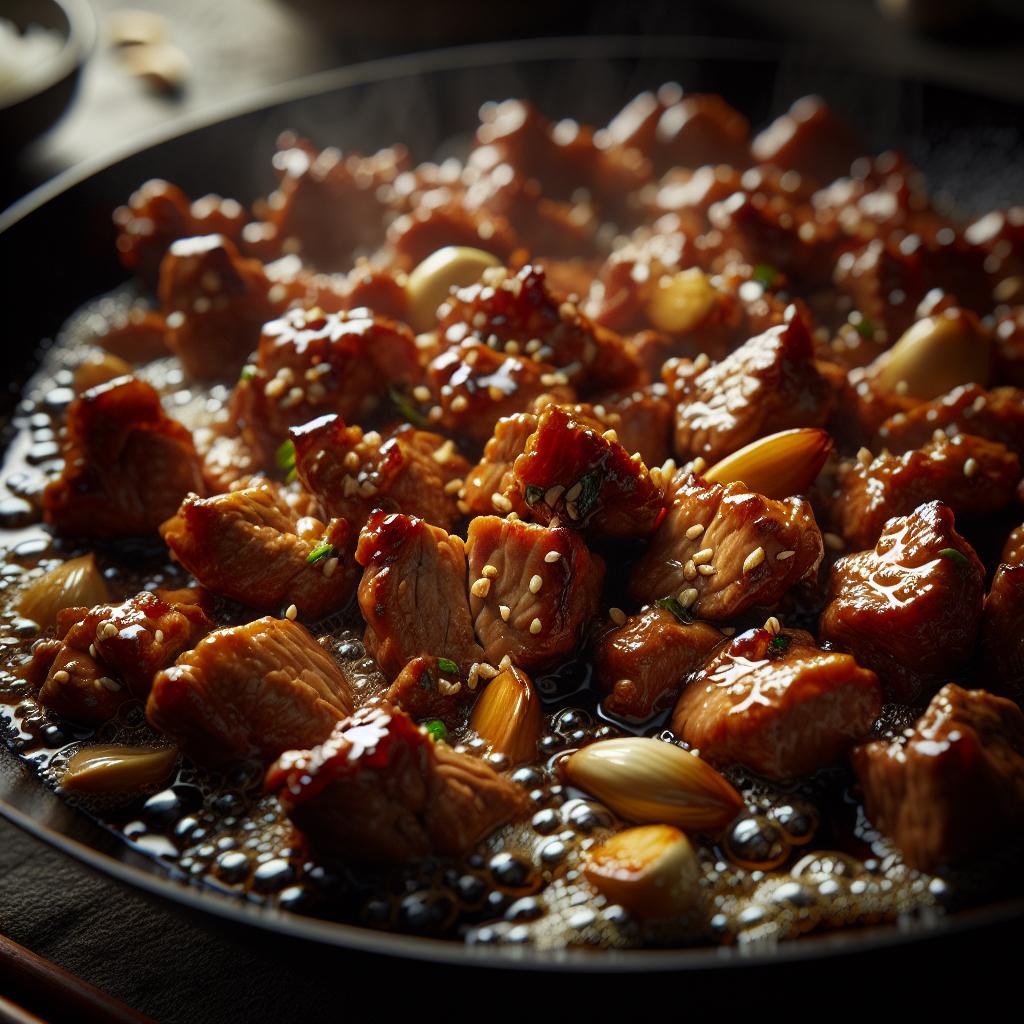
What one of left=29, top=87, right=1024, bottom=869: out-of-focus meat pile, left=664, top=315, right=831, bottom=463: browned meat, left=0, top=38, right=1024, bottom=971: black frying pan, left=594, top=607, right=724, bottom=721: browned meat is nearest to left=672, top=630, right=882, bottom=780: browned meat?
left=29, top=87, right=1024, bottom=869: out-of-focus meat pile

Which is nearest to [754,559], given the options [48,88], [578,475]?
[578,475]

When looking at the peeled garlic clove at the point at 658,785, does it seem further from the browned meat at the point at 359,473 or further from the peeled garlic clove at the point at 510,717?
the browned meat at the point at 359,473

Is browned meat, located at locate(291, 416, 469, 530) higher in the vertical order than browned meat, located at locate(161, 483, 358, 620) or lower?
higher

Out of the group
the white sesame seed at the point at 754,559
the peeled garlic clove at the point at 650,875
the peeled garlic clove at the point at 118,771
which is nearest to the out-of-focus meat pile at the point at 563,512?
the white sesame seed at the point at 754,559

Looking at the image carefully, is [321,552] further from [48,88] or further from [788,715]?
[48,88]

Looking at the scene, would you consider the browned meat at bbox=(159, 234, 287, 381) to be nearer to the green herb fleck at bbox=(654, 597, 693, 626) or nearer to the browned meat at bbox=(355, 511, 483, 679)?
the browned meat at bbox=(355, 511, 483, 679)
